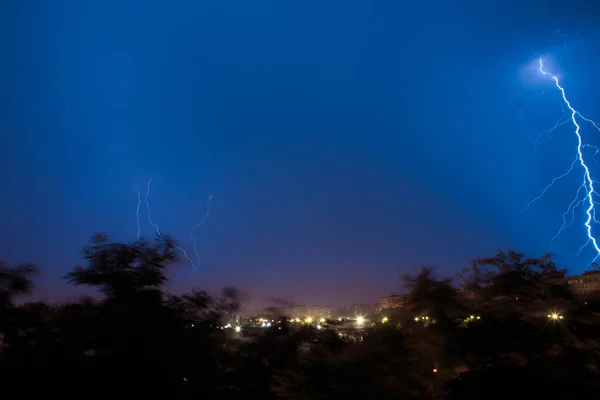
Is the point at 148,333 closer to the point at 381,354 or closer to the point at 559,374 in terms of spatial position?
the point at 381,354

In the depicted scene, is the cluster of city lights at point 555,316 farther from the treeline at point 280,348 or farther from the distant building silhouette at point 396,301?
the distant building silhouette at point 396,301

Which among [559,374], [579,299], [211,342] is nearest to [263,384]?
[211,342]

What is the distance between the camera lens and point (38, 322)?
9.83 feet

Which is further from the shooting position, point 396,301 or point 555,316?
point 396,301

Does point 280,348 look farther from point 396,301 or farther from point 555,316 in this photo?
point 555,316

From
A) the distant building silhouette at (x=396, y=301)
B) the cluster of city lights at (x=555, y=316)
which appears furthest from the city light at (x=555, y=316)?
the distant building silhouette at (x=396, y=301)

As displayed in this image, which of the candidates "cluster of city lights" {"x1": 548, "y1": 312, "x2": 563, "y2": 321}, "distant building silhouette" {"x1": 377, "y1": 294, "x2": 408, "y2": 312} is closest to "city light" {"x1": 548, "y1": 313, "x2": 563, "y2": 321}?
"cluster of city lights" {"x1": 548, "y1": 312, "x2": 563, "y2": 321}

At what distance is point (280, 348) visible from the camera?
10.5 ft

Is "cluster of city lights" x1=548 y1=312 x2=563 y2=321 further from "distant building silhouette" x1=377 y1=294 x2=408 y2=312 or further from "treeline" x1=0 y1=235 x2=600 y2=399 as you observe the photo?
"distant building silhouette" x1=377 y1=294 x2=408 y2=312

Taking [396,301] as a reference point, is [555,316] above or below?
below

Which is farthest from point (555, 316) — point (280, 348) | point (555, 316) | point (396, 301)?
point (280, 348)

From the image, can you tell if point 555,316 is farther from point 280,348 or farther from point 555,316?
point 280,348

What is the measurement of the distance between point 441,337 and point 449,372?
0.89 feet

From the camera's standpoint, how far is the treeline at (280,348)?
286 centimetres
